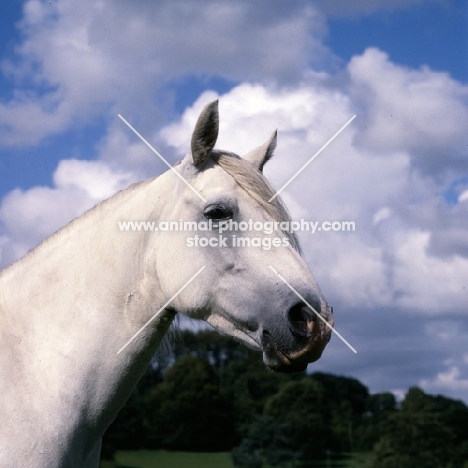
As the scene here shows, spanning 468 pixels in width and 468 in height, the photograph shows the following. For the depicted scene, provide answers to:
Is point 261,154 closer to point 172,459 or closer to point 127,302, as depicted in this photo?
point 127,302

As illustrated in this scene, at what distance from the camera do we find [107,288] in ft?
12.9

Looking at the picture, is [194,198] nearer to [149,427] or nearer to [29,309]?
[29,309]

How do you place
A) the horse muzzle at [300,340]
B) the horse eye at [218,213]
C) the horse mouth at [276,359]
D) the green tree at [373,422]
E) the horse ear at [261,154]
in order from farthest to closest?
the green tree at [373,422] < the horse ear at [261,154] < the horse eye at [218,213] < the horse mouth at [276,359] < the horse muzzle at [300,340]

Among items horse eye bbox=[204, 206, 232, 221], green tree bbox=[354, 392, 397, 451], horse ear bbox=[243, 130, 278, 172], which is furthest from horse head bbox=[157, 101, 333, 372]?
green tree bbox=[354, 392, 397, 451]

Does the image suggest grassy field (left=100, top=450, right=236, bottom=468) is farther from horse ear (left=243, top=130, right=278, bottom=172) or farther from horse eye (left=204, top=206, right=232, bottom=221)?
horse eye (left=204, top=206, right=232, bottom=221)

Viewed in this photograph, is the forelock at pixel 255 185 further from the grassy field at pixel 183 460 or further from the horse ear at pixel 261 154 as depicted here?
the grassy field at pixel 183 460

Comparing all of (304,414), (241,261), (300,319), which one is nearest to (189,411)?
(304,414)

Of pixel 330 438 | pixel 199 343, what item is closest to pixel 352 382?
pixel 330 438

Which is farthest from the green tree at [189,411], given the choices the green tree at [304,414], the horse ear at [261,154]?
the horse ear at [261,154]

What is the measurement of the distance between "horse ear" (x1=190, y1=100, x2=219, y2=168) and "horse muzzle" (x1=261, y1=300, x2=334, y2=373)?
1242 millimetres

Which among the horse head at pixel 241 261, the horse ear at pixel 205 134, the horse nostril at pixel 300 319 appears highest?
the horse ear at pixel 205 134

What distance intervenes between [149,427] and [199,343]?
56.7 feet

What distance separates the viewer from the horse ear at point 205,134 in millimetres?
3941

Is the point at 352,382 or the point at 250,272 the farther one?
the point at 352,382
